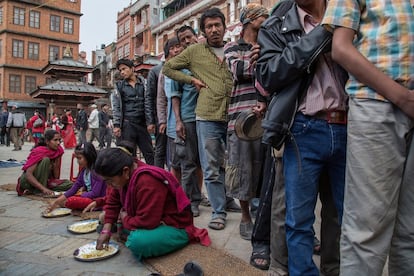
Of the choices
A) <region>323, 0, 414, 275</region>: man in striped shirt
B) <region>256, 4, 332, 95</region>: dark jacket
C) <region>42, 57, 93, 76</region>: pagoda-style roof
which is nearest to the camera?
<region>323, 0, 414, 275</region>: man in striped shirt

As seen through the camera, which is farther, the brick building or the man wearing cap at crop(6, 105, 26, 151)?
the brick building

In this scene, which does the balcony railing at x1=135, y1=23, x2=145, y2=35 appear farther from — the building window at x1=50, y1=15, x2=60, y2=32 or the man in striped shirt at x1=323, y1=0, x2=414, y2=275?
the man in striped shirt at x1=323, y1=0, x2=414, y2=275

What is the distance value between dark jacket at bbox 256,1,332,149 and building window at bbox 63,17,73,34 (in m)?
43.9

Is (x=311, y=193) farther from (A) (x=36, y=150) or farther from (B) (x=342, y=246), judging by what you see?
(A) (x=36, y=150)

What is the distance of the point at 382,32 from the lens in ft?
4.85

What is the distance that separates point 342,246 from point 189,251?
1386 mm

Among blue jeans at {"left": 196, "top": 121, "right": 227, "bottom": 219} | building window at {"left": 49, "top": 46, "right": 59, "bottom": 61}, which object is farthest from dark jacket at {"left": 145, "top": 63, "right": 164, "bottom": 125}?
building window at {"left": 49, "top": 46, "right": 59, "bottom": 61}

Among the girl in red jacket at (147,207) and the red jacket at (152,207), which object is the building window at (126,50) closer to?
the girl in red jacket at (147,207)

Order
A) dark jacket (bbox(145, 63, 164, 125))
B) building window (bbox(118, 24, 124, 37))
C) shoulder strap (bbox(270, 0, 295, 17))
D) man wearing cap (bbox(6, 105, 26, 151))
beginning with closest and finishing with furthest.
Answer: shoulder strap (bbox(270, 0, 295, 17)) → dark jacket (bbox(145, 63, 164, 125)) → man wearing cap (bbox(6, 105, 26, 151)) → building window (bbox(118, 24, 124, 37))

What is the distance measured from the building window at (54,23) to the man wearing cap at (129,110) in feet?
133

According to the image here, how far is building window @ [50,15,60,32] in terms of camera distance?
131 ft

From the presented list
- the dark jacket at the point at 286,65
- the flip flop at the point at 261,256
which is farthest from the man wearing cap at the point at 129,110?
the dark jacket at the point at 286,65

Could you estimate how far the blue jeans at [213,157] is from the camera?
324 centimetres

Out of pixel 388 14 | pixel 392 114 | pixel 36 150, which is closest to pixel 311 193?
pixel 392 114
